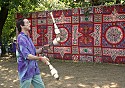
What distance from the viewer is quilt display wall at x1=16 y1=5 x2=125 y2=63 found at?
11305 millimetres

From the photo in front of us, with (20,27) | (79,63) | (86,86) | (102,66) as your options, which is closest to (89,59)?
(79,63)

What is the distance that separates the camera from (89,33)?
12.2 m

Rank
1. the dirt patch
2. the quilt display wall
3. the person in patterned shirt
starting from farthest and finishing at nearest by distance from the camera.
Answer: the quilt display wall < the dirt patch < the person in patterned shirt

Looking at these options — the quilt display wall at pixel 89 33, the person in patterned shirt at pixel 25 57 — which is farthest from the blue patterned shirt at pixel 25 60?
the quilt display wall at pixel 89 33

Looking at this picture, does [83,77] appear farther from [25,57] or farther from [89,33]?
[25,57]

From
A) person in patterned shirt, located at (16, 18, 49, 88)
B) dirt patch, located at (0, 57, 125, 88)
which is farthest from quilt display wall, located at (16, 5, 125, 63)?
person in patterned shirt, located at (16, 18, 49, 88)

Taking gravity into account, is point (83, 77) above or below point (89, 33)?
below

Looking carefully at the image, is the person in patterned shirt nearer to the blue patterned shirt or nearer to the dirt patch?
the blue patterned shirt

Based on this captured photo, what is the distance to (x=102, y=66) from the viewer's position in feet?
35.9

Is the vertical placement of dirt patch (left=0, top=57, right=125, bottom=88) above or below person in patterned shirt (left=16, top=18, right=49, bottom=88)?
below

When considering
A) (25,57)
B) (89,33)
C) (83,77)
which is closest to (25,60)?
(25,57)

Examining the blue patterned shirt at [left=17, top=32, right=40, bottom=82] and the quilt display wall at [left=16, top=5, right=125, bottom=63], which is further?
the quilt display wall at [left=16, top=5, right=125, bottom=63]

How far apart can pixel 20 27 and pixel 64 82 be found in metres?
3.86

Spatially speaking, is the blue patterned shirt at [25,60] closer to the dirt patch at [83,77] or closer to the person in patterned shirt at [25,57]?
the person in patterned shirt at [25,57]
